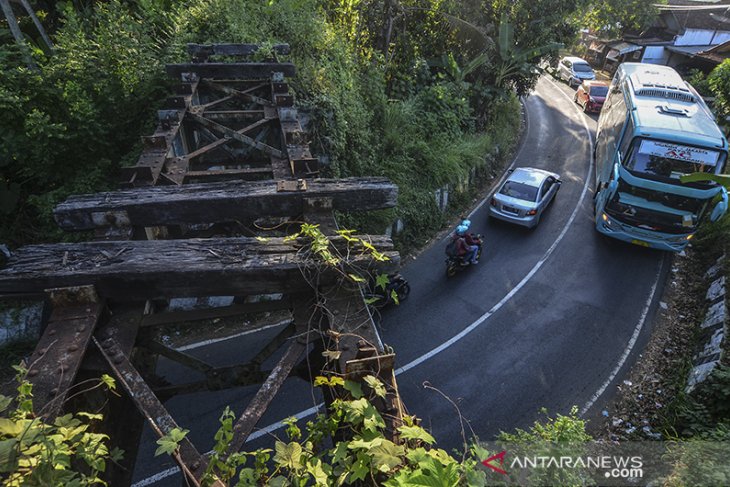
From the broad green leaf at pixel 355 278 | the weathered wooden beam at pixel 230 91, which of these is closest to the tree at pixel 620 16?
the weathered wooden beam at pixel 230 91

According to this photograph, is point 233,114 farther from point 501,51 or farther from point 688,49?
point 688,49

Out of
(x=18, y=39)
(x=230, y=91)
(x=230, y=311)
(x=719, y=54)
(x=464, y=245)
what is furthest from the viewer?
(x=719, y=54)

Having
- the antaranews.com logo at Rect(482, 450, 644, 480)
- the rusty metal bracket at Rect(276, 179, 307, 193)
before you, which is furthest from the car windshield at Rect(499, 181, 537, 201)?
the rusty metal bracket at Rect(276, 179, 307, 193)

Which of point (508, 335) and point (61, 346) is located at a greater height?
point (61, 346)

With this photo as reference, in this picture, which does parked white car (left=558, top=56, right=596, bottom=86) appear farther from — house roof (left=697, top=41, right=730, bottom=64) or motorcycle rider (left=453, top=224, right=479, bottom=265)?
motorcycle rider (left=453, top=224, right=479, bottom=265)

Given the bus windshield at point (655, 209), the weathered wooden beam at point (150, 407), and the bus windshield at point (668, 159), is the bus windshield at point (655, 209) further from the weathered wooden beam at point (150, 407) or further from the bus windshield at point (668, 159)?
the weathered wooden beam at point (150, 407)

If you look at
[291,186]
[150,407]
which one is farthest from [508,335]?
[150,407]
